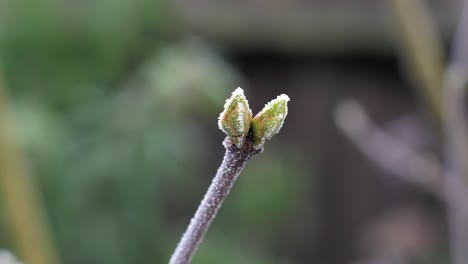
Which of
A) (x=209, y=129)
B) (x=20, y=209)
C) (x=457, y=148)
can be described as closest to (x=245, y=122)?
(x=457, y=148)

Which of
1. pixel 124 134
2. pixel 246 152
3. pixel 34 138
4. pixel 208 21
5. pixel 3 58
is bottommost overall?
pixel 246 152

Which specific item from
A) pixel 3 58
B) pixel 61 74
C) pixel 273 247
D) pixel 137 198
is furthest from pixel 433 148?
pixel 3 58

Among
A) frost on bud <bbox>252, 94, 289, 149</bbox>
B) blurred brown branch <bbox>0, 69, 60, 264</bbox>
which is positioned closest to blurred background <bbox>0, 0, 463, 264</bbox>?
blurred brown branch <bbox>0, 69, 60, 264</bbox>

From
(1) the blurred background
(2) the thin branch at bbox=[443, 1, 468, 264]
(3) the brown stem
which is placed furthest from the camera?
(1) the blurred background

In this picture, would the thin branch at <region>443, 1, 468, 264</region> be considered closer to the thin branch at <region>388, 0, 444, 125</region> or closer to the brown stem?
the thin branch at <region>388, 0, 444, 125</region>

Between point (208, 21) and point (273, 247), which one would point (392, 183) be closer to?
point (273, 247)

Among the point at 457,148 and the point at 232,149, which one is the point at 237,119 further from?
the point at 457,148

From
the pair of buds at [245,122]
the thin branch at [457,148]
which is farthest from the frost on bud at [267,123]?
the thin branch at [457,148]
